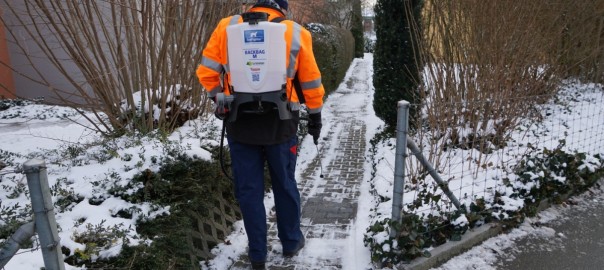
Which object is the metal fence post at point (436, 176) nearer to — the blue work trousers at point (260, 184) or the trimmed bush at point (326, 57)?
the blue work trousers at point (260, 184)

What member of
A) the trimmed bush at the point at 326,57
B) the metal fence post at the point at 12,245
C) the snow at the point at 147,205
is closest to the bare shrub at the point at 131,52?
the snow at the point at 147,205

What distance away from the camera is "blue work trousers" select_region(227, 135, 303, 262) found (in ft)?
10.9

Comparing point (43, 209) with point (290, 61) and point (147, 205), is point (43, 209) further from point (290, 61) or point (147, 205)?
point (290, 61)

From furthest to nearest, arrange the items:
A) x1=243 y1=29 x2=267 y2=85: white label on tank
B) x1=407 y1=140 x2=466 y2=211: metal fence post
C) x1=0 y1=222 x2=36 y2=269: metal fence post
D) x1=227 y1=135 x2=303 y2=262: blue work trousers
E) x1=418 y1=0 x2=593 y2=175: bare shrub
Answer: x1=418 y1=0 x2=593 y2=175: bare shrub, x1=407 y1=140 x2=466 y2=211: metal fence post, x1=227 y1=135 x2=303 y2=262: blue work trousers, x1=243 y1=29 x2=267 y2=85: white label on tank, x1=0 y1=222 x2=36 y2=269: metal fence post

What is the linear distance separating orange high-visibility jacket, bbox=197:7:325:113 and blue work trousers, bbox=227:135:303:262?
1.23ft

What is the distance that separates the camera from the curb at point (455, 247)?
3500 millimetres

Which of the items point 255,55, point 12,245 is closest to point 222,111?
point 255,55

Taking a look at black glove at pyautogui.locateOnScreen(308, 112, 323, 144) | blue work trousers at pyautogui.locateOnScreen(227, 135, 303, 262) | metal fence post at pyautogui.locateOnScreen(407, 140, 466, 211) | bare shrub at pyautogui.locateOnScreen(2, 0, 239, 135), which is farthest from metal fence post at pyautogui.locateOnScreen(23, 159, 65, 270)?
bare shrub at pyautogui.locateOnScreen(2, 0, 239, 135)

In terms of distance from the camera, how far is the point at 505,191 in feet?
14.7

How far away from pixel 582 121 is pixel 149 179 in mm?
6880

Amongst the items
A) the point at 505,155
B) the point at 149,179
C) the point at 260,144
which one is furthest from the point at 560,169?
the point at 149,179

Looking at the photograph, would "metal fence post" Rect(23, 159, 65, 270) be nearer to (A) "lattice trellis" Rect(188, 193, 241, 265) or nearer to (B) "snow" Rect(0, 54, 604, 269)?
(B) "snow" Rect(0, 54, 604, 269)

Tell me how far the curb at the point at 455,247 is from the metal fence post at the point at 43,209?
2.40m

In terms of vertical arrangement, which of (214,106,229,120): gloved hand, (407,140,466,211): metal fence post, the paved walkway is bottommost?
the paved walkway
